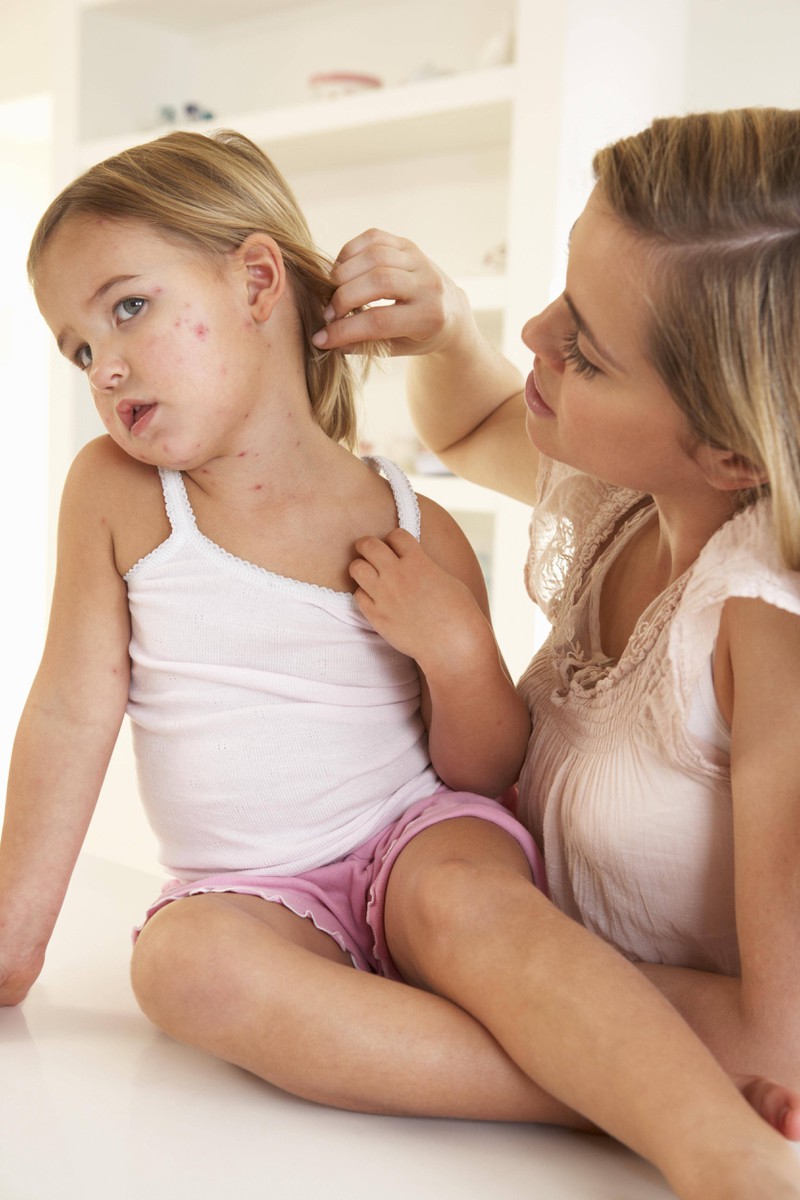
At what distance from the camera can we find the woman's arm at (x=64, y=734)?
95cm

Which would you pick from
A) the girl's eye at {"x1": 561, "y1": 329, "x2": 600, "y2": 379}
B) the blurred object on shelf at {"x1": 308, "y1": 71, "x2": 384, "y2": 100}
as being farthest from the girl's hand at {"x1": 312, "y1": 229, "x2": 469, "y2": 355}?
the blurred object on shelf at {"x1": 308, "y1": 71, "x2": 384, "y2": 100}

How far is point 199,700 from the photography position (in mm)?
1000

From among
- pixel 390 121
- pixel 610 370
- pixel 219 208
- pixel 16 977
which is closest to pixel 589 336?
pixel 610 370

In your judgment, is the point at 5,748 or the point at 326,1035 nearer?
the point at 326,1035

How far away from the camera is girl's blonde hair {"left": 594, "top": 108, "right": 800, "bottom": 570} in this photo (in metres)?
0.77

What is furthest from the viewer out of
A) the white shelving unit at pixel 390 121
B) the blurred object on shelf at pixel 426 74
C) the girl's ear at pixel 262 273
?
the blurred object on shelf at pixel 426 74

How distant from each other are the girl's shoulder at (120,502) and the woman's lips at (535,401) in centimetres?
31

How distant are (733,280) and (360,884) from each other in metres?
0.52

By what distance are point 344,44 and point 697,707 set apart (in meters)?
2.68

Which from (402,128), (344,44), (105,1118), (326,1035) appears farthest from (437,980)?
(344,44)

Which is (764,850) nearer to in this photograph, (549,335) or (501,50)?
(549,335)

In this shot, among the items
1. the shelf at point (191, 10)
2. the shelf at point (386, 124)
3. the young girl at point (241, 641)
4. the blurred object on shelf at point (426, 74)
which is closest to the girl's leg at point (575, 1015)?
the young girl at point (241, 641)

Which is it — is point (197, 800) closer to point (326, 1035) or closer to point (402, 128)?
point (326, 1035)

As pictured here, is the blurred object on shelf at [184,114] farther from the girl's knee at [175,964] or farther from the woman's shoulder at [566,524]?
the girl's knee at [175,964]
